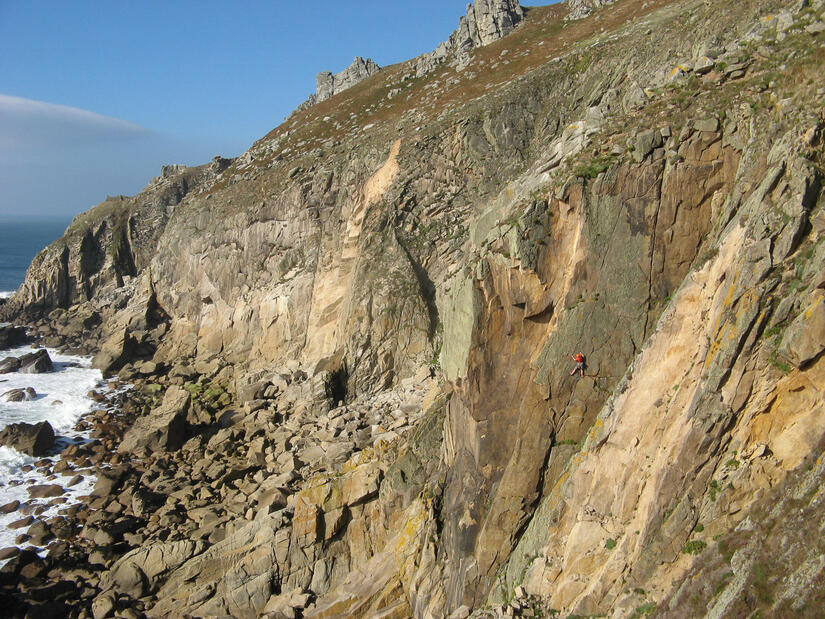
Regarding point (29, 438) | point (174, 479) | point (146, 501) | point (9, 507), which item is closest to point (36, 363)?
point (29, 438)

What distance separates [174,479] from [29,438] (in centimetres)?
1072

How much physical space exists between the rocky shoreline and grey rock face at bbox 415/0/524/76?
110ft

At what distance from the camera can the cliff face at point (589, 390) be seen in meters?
10.3

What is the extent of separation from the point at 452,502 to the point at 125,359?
117ft

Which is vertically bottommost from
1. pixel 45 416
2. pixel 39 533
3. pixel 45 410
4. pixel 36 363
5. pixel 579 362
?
pixel 39 533

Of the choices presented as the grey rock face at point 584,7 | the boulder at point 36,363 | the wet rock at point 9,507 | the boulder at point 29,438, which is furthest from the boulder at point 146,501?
the grey rock face at point 584,7

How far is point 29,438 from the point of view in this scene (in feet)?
99.5

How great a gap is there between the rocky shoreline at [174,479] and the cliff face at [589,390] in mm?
223

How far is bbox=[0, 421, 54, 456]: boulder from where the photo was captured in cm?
3017

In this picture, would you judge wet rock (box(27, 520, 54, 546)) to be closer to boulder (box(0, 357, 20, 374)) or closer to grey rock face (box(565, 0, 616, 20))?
boulder (box(0, 357, 20, 374))

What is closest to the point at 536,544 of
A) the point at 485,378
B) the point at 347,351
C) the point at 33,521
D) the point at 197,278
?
the point at 485,378

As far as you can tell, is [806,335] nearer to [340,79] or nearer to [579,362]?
[579,362]

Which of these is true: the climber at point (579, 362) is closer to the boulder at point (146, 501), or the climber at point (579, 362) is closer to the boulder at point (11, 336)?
the boulder at point (146, 501)

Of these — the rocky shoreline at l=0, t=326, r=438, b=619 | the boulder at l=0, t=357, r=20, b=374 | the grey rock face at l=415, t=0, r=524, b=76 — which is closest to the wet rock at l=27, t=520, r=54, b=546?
the rocky shoreline at l=0, t=326, r=438, b=619
